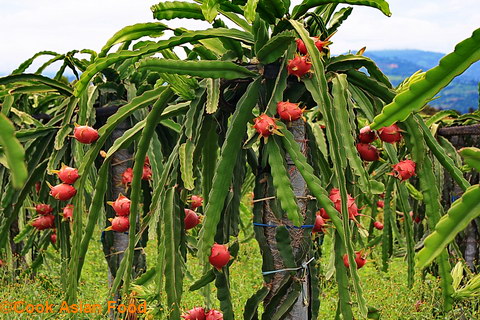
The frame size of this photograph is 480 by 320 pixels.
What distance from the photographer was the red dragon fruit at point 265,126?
1.52m

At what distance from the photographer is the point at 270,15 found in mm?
1673

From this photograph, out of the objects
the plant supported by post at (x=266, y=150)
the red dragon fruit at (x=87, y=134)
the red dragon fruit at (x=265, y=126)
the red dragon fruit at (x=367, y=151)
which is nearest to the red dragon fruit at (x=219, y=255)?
the plant supported by post at (x=266, y=150)

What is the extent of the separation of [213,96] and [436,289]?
281 centimetres

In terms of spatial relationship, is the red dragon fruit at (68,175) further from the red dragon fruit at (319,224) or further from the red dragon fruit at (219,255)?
the red dragon fruit at (319,224)

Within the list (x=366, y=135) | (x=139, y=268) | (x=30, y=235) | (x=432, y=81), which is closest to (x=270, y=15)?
(x=366, y=135)

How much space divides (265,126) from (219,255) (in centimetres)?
37

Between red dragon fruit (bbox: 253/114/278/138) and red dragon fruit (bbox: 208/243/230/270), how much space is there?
328 mm

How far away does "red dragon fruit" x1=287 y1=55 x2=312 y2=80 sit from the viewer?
1.58 metres

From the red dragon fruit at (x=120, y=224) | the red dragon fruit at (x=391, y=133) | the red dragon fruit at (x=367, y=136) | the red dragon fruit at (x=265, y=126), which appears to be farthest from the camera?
the red dragon fruit at (x=120, y=224)

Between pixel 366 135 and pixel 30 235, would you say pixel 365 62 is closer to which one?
pixel 366 135

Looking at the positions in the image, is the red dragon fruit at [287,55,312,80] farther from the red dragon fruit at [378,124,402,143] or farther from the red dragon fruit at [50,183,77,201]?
the red dragon fruit at [50,183,77,201]

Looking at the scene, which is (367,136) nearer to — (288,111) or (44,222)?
(288,111)

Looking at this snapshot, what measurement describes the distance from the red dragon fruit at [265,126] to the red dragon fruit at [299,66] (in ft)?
0.53

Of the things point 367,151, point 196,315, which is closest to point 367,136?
point 367,151
